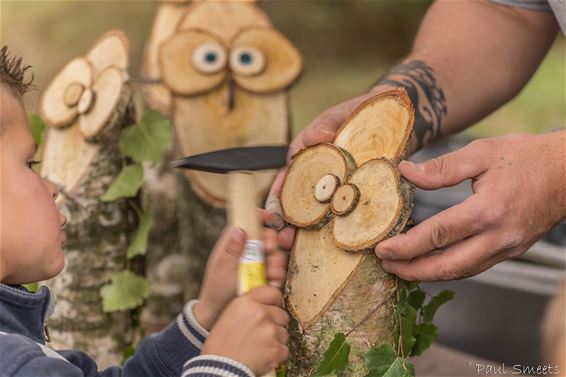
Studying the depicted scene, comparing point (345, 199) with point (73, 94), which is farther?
point (73, 94)

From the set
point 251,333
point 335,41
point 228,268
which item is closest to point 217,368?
point 251,333

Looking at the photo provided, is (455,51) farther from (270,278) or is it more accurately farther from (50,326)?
(50,326)

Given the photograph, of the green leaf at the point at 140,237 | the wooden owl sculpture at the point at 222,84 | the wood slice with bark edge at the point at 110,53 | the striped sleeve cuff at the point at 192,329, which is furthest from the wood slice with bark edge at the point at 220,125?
the striped sleeve cuff at the point at 192,329

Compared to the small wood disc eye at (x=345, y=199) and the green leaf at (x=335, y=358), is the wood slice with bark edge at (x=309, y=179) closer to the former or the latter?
the small wood disc eye at (x=345, y=199)

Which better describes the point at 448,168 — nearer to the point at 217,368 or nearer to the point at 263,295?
the point at 263,295

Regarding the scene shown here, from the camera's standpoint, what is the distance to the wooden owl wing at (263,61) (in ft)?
8.28

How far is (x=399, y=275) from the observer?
137cm

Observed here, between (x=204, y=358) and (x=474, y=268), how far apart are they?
54cm

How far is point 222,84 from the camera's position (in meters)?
2.55

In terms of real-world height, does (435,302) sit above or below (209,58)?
below

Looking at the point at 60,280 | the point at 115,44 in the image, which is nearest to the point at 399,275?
the point at 60,280

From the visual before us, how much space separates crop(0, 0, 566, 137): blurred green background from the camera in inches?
199

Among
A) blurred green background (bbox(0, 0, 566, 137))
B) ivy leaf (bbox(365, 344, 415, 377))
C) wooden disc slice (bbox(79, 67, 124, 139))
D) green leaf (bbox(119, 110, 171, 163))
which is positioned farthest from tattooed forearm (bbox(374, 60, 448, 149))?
blurred green background (bbox(0, 0, 566, 137))

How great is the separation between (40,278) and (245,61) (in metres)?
1.41
